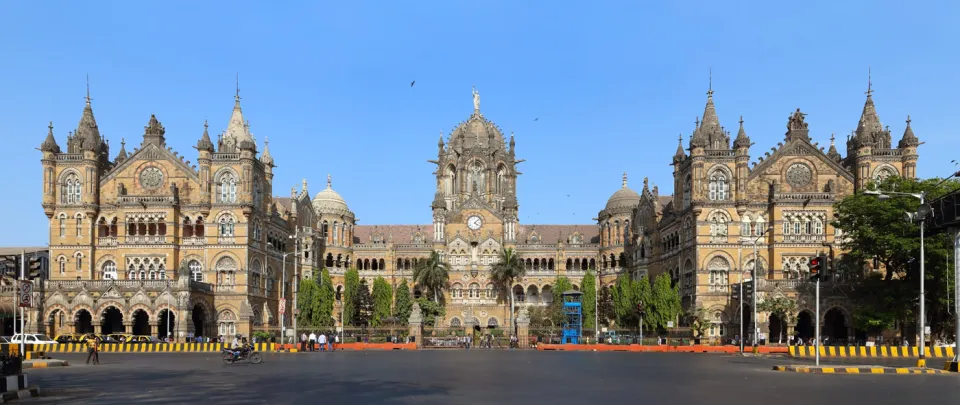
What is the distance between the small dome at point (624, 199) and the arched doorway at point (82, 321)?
5712 cm

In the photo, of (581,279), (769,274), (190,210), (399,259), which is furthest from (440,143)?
(769,274)

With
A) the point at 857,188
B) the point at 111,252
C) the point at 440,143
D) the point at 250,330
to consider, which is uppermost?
the point at 440,143

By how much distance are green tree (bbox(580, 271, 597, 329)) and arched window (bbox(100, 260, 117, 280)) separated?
4466 centimetres

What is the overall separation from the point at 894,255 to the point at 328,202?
6355 centimetres

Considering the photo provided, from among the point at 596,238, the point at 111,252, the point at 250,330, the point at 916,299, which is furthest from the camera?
the point at 596,238

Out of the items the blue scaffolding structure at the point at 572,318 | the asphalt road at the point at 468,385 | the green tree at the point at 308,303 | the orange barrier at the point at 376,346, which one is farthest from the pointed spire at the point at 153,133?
the asphalt road at the point at 468,385

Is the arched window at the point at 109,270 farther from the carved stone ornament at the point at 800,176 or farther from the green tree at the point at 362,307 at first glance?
the carved stone ornament at the point at 800,176

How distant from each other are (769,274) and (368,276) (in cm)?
4665

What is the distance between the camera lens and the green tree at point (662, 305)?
81.7 metres

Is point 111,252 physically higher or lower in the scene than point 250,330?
higher

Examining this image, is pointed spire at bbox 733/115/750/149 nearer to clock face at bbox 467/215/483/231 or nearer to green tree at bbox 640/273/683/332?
green tree at bbox 640/273/683/332

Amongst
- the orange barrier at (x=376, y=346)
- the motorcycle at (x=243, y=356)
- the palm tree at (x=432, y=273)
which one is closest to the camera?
the motorcycle at (x=243, y=356)

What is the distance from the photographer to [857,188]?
267ft

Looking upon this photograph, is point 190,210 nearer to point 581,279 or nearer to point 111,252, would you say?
point 111,252
